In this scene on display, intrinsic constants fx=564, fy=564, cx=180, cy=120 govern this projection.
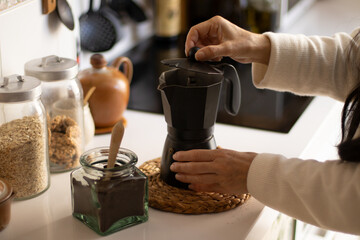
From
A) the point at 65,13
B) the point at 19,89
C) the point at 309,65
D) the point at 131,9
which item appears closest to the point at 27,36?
the point at 65,13

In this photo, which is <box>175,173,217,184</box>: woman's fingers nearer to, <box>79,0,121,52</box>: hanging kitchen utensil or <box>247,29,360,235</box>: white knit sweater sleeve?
<box>247,29,360,235</box>: white knit sweater sleeve

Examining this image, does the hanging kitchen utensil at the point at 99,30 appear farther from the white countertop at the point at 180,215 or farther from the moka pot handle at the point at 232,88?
the moka pot handle at the point at 232,88

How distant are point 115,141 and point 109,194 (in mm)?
101

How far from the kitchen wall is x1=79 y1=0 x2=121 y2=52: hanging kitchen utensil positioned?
0.29m

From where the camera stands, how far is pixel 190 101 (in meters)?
1.12

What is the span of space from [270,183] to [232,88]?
0.26 m

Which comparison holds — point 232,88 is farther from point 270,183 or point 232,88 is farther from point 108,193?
point 108,193

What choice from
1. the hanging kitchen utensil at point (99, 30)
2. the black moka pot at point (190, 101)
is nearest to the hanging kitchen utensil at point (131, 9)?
the hanging kitchen utensil at point (99, 30)

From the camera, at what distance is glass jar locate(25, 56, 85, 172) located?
1245 mm

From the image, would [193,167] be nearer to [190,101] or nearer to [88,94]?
[190,101]

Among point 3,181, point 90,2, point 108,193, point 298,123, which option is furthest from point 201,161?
point 90,2

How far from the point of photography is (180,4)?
2328mm

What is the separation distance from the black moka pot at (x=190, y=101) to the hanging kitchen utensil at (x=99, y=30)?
29.0 inches

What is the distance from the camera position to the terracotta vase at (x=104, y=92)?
1472mm
